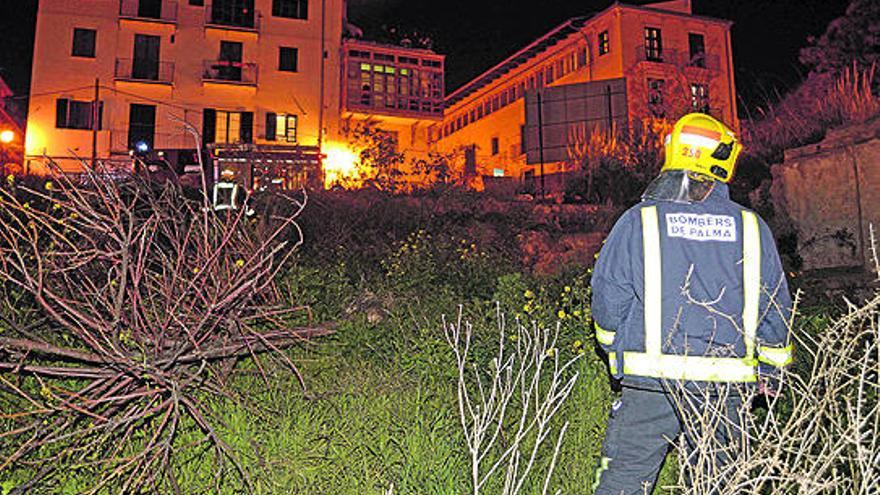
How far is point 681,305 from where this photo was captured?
3072mm

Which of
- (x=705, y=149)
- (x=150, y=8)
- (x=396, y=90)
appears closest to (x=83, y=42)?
(x=150, y=8)

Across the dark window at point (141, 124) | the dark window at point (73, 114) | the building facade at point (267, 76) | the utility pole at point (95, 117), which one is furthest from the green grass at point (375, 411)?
the dark window at point (73, 114)

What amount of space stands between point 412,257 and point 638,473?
223 inches

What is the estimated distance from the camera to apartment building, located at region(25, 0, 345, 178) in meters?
29.2

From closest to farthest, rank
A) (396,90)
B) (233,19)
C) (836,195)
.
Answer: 1. (836,195)
2. (233,19)
3. (396,90)

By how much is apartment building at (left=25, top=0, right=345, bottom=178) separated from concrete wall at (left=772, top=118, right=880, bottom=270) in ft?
81.3

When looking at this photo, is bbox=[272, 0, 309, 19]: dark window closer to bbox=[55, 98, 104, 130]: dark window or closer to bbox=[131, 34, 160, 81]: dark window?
bbox=[131, 34, 160, 81]: dark window

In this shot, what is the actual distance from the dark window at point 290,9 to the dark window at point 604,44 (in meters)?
17.5

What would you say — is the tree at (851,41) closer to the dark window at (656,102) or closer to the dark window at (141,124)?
the dark window at (656,102)

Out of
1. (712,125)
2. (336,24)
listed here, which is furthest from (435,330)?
(336,24)

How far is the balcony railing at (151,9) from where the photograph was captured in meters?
30.7

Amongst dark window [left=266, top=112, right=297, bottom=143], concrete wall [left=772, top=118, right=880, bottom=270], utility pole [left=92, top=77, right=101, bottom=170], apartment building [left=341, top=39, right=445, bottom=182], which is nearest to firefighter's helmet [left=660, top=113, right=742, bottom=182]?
concrete wall [left=772, top=118, right=880, bottom=270]

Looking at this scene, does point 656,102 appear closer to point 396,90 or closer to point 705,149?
point 396,90

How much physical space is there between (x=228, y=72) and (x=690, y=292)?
31.9m
